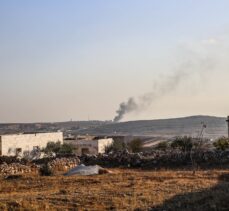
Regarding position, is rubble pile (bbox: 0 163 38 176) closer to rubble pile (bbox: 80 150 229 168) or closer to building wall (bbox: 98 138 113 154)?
rubble pile (bbox: 80 150 229 168)

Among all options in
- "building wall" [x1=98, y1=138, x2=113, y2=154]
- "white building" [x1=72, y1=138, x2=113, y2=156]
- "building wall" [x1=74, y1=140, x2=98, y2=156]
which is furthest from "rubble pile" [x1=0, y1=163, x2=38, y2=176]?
"building wall" [x1=74, y1=140, x2=98, y2=156]

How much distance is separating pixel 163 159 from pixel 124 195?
16210 mm

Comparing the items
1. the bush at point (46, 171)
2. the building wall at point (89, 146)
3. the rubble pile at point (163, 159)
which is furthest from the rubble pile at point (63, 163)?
the building wall at point (89, 146)

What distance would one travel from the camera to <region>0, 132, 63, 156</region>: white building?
56219 mm

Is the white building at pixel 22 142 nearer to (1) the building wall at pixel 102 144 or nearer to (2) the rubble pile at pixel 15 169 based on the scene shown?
(1) the building wall at pixel 102 144

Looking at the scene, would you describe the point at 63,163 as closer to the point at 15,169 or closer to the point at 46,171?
the point at 15,169

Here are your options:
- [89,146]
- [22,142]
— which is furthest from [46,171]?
[89,146]

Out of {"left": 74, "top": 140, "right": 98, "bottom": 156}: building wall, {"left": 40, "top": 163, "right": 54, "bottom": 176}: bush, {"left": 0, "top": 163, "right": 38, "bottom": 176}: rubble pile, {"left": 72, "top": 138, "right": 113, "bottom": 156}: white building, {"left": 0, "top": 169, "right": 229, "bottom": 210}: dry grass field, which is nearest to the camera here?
{"left": 0, "top": 169, "right": 229, "bottom": 210}: dry grass field

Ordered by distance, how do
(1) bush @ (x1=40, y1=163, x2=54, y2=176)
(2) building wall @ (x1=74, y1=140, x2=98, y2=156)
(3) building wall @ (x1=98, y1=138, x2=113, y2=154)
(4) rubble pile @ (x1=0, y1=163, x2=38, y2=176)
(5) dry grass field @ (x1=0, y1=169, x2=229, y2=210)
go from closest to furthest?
(5) dry grass field @ (x1=0, y1=169, x2=229, y2=210) → (1) bush @ (x1=40, y1=163, x2=54, y2=176) → (4) rubble pile @ (x1=0, y1=163, x2=38, y2=176) → (3) building wall @ (x1=98, y1=138, x2=113, y2=154) → (2) building wall @ (x1=74, y1=140, x2=98, y2=156)

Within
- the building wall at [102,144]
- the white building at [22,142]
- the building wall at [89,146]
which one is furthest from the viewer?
the building wall at [89,146]

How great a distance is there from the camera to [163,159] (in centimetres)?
3303

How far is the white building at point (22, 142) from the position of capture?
56.2 metres

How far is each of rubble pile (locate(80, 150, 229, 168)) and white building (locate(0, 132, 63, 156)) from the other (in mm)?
21638

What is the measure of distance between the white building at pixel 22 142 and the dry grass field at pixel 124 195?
32884 millimetres
